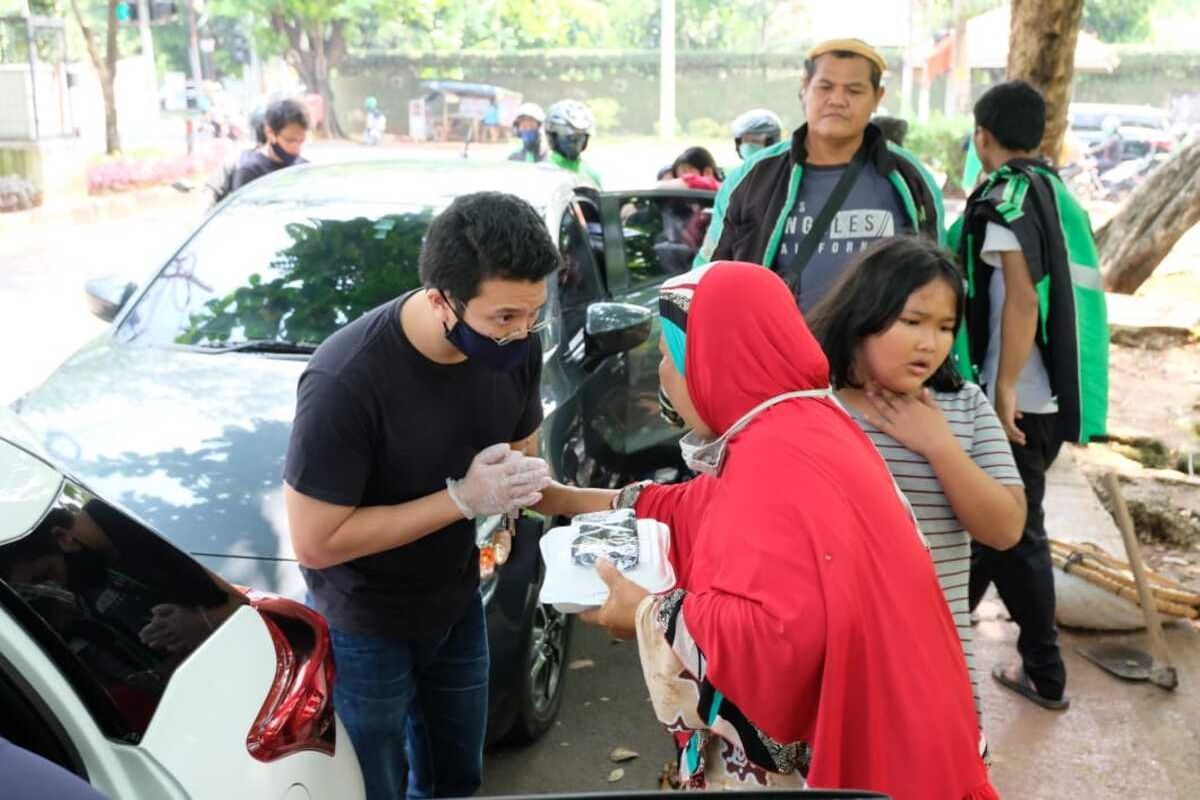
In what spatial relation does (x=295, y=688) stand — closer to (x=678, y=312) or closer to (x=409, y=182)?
(x=678, y=312)

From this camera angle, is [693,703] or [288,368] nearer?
[693,703]

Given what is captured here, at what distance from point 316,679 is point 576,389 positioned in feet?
7.09

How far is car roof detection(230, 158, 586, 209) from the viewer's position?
4387mm

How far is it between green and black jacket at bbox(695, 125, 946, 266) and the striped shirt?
141cm

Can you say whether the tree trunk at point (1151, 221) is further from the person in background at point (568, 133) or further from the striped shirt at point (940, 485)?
the striped shirt at point (940, 485)

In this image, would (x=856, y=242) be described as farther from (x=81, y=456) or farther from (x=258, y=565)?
(x=81, y=456)

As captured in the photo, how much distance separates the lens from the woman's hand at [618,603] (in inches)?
72.6

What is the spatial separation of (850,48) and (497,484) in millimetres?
2288

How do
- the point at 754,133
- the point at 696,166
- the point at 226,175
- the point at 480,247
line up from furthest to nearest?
the point at 696,166
the point at 754,133
the point at 226,175
the point at 480,247

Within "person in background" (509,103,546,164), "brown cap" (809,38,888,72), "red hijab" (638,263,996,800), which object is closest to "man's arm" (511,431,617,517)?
"red hijab" (638,263,996,800)

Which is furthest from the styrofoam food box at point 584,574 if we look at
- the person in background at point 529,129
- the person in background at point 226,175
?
the person in background at point 529,129

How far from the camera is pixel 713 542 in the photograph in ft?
5.71

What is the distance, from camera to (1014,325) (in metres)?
3.67

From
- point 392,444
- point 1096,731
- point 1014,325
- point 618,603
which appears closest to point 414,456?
point 392,444
